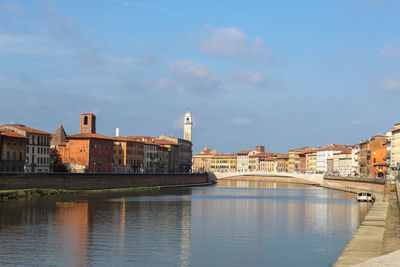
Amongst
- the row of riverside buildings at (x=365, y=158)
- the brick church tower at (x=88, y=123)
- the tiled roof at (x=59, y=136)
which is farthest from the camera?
the tiled roof at (x=59, y=136)

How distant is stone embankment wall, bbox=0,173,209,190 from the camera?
237ft

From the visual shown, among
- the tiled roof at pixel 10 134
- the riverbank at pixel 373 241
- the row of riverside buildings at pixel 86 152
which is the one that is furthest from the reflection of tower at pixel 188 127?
the riverbank at pixel 373 241

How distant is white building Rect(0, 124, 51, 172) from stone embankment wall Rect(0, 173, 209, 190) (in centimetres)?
976

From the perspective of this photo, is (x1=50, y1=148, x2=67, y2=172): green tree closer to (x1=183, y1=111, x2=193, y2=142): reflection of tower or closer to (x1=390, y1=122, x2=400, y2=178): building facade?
(x1=390, y1=122, x2=400, y2=178): building facade

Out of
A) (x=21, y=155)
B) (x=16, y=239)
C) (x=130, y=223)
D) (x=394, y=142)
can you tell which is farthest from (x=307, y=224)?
(x=394, y=142)

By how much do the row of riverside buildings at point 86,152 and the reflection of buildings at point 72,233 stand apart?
28918 millimetres

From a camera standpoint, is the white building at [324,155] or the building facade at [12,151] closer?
the building facade at [12,151]

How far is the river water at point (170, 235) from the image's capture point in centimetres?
2878

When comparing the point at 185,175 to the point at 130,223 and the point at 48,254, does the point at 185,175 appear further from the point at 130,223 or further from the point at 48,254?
the point at 48,254

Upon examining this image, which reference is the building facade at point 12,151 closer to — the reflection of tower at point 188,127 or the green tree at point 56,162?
the green tree at point 56,162

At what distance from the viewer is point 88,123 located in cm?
13150

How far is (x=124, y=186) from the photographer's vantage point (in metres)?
99.9

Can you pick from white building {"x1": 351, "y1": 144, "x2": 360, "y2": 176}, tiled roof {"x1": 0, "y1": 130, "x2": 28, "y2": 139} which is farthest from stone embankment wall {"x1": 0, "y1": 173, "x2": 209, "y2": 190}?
white building {"x1": 351, "y1": 144, "x2": 360, "y2": 176}

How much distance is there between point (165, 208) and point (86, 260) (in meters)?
31.5
